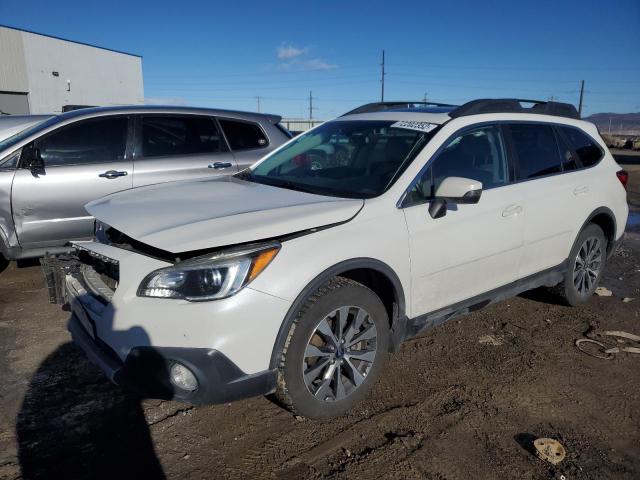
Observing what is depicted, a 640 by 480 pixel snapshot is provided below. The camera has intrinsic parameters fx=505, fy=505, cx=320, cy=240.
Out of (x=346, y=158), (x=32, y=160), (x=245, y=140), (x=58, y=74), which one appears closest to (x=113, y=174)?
(x=32, y=160)

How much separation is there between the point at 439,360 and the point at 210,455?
6.05 ft

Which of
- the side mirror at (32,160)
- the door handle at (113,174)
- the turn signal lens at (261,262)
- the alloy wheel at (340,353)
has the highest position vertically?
the side mirror at (32,160)

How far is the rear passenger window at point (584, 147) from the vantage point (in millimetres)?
4469

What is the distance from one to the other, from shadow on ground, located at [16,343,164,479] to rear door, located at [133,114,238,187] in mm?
2420

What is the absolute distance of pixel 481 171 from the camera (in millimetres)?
3691

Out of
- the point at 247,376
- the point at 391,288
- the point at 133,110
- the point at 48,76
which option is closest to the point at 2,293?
the point at 133,110

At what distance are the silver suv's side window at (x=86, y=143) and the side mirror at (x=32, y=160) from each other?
0.10 meters

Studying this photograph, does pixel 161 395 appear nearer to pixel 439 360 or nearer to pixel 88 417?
pixel 88 417

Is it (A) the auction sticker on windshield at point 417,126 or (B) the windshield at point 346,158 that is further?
(A) the auction sticker on windshield at point 417,126

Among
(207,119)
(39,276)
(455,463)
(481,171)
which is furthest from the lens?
(207,119)

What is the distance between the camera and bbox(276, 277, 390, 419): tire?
2619 mm

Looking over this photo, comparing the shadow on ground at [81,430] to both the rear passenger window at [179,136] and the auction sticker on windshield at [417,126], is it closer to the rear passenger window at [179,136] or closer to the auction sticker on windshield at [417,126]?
the auction sticker on windshield at [417,126]

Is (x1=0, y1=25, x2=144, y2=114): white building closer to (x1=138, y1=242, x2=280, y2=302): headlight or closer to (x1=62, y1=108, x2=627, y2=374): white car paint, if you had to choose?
(x1=62, y1=108, x2=627, y2=374): white car paint

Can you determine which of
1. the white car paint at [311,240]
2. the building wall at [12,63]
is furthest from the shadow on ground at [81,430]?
the building wall at [12,63]
